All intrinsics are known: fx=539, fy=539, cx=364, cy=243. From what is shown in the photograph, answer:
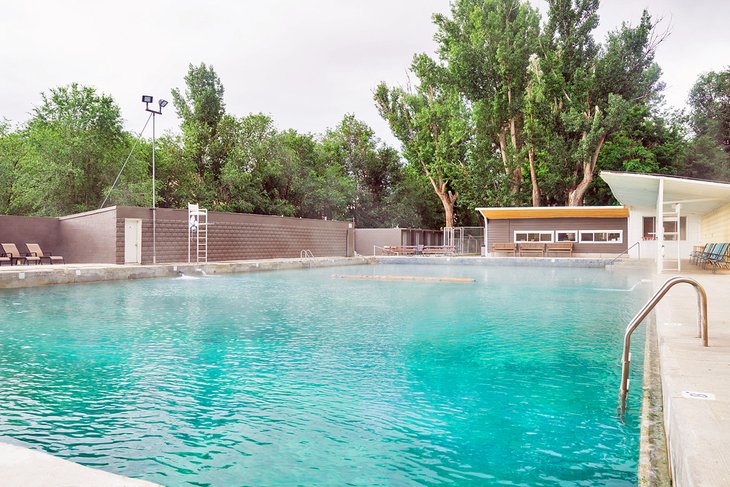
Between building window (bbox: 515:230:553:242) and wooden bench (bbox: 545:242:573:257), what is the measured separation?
2.82 feet

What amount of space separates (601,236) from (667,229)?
362cm

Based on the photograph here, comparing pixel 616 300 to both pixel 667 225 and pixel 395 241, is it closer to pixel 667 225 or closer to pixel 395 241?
pixel 667 225

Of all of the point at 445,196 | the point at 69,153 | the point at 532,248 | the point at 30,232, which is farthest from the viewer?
the point at 445,196

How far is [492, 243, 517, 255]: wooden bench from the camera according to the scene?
27875mm

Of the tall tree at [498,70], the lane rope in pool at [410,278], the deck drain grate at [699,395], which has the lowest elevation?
the lane rope in pool at [410,278]

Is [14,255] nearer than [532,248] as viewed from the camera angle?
Yes

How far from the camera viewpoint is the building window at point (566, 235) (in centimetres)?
2751

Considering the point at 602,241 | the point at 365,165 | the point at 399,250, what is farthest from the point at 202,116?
the point at 602,241

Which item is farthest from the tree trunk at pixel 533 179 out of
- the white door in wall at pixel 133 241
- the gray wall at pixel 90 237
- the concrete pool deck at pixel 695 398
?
the concrete pool deck at pixel 695 398

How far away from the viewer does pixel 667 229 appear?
78.2ft

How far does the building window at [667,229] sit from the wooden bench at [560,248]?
11.1 feet

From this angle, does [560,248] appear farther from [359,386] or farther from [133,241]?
[359,386]

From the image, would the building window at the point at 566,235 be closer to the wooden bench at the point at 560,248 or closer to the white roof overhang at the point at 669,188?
the wooden bench at the point at 560,248

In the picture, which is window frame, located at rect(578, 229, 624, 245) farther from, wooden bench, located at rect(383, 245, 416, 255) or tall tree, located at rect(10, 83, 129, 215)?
tall tree, located at rect(10, 83, 129, 215)
